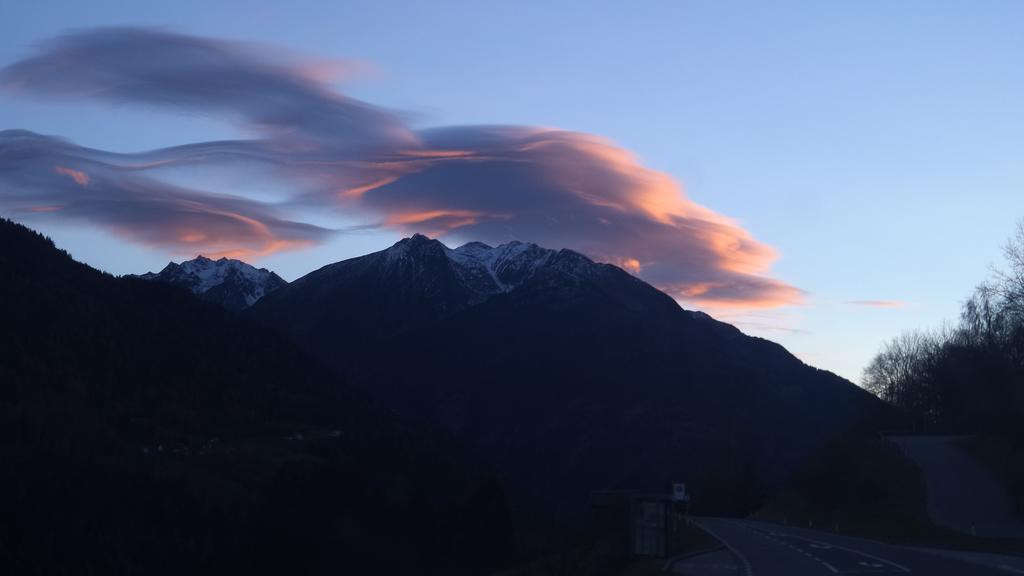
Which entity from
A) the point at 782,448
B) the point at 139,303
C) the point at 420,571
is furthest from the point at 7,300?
the point at 782,448

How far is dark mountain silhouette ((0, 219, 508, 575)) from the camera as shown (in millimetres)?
46969

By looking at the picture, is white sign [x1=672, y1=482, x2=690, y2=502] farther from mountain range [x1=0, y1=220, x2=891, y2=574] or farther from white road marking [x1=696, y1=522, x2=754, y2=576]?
mountain range [x1=0, y1=220, x2=891, y2=574]

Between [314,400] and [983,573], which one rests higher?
[314,400]

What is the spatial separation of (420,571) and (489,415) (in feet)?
419

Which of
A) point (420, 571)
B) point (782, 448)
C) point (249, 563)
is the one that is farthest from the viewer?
point (782, 448)

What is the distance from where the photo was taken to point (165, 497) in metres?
74.6

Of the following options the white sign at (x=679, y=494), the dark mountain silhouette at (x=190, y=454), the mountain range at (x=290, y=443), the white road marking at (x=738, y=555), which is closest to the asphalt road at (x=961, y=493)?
the white road marking at (x=738, y=555)

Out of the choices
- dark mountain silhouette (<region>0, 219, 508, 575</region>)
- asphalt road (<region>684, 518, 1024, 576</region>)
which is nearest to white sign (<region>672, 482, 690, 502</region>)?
asphalt road (<region>684, 518, 1024, 576</region>)

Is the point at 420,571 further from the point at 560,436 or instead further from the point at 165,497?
the point at 560,436

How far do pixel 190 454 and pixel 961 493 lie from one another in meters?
75.7

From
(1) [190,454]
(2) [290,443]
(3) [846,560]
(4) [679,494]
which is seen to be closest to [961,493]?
(4) [679,494]

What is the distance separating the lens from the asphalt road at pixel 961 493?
147ft

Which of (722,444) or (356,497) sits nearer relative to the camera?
(356,497)

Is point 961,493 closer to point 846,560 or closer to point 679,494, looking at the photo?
point 679,494
